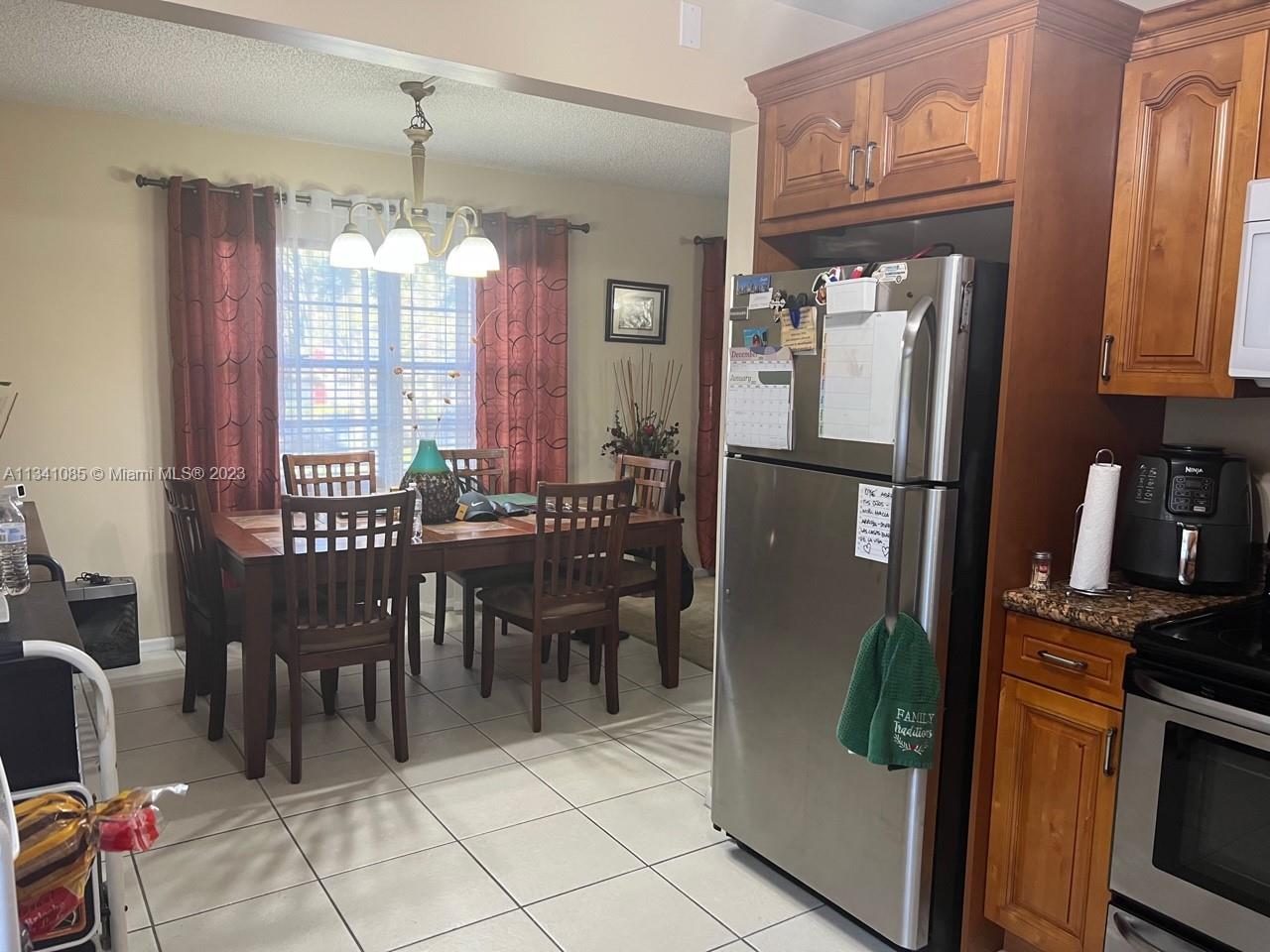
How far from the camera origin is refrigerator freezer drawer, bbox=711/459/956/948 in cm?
208

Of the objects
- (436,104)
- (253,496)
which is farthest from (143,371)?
(436,104)

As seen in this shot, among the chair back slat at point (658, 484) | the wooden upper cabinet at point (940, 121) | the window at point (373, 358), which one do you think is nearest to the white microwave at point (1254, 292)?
the wooden upper cabinet at point (940, 121)

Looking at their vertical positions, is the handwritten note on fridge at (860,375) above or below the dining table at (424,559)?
above

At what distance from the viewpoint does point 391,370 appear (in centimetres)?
494

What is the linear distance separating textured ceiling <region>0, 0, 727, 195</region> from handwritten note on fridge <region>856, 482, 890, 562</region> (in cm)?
202

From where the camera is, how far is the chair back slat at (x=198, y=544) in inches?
130

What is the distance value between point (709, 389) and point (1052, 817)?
165 inches

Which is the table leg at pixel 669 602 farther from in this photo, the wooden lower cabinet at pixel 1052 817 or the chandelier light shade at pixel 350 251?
the wooden lower cabinet at pixel 1052 817

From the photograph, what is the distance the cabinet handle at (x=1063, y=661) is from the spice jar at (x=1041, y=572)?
0.15 metres

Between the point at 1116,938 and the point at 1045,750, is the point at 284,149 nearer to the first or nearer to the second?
the point at 1045,750

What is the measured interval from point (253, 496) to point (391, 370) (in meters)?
0.97

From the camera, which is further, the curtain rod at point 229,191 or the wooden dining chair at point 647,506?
the curtain rod at point 229,191

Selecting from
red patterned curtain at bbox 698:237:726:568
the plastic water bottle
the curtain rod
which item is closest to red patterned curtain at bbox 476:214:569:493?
the curtain rod

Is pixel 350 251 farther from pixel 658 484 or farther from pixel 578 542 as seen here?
pixel 658 484
